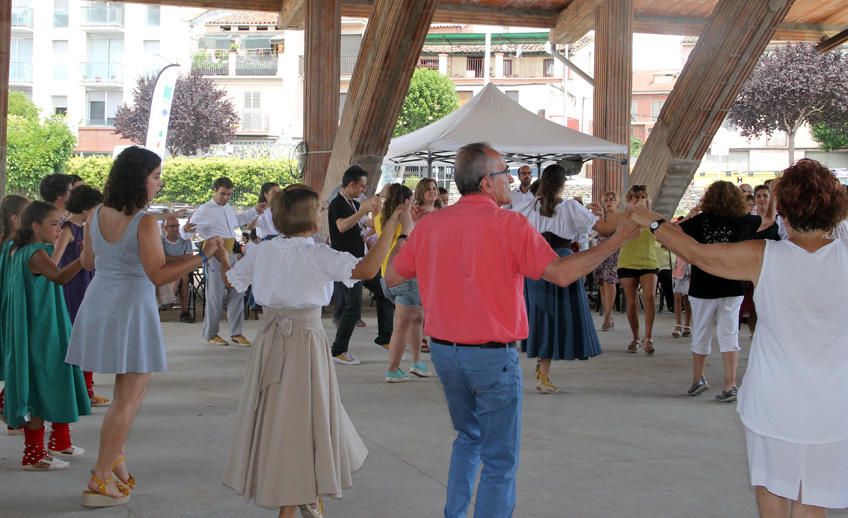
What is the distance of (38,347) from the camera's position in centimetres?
536

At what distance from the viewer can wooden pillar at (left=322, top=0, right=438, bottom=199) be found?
39.2ft

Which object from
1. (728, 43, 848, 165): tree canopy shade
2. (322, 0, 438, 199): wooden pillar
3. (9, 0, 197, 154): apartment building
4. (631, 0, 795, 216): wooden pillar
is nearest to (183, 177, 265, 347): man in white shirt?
(322, 0, 438, 199): wooden pillar

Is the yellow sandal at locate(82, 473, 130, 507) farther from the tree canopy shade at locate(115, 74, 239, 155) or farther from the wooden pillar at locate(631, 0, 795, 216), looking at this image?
the tree canopy shade at locate(115, 74, 239, 155)

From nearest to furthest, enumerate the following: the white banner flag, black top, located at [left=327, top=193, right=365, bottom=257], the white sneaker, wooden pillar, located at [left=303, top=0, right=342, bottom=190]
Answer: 1. black top, located at [left=327, top=193, right=365, bottom=257]
2. the white sneaker
3. wooden pillar, located at [left=303, top=0, right=342, bottom=190]
4. the white banner flag

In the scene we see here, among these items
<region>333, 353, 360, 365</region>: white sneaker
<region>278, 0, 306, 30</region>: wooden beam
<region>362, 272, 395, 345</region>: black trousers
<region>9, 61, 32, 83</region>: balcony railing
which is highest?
<region>9, 61, 32, 83</region>: balcony railing

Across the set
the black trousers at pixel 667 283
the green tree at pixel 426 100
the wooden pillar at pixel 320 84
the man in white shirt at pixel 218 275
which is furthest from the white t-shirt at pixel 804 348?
the green tree at pixel 426 100

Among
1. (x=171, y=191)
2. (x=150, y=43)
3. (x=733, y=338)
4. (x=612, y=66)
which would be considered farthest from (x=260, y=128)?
(x=733, y=338)

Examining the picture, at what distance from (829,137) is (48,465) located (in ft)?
135

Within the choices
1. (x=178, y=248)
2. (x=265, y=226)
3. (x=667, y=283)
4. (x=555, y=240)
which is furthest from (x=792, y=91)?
(x=555, y=240)

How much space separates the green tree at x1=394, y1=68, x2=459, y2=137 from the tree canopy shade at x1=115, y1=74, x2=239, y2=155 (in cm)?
967

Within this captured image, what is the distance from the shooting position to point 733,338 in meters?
7.55

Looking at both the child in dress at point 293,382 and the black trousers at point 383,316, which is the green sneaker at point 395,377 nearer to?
the black trousers at point 383,316

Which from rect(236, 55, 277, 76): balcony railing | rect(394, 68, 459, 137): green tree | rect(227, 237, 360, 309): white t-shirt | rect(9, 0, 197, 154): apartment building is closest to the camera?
rect(227, 237, 360, 309): white t-shirt

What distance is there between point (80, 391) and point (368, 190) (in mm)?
Result: 8336
